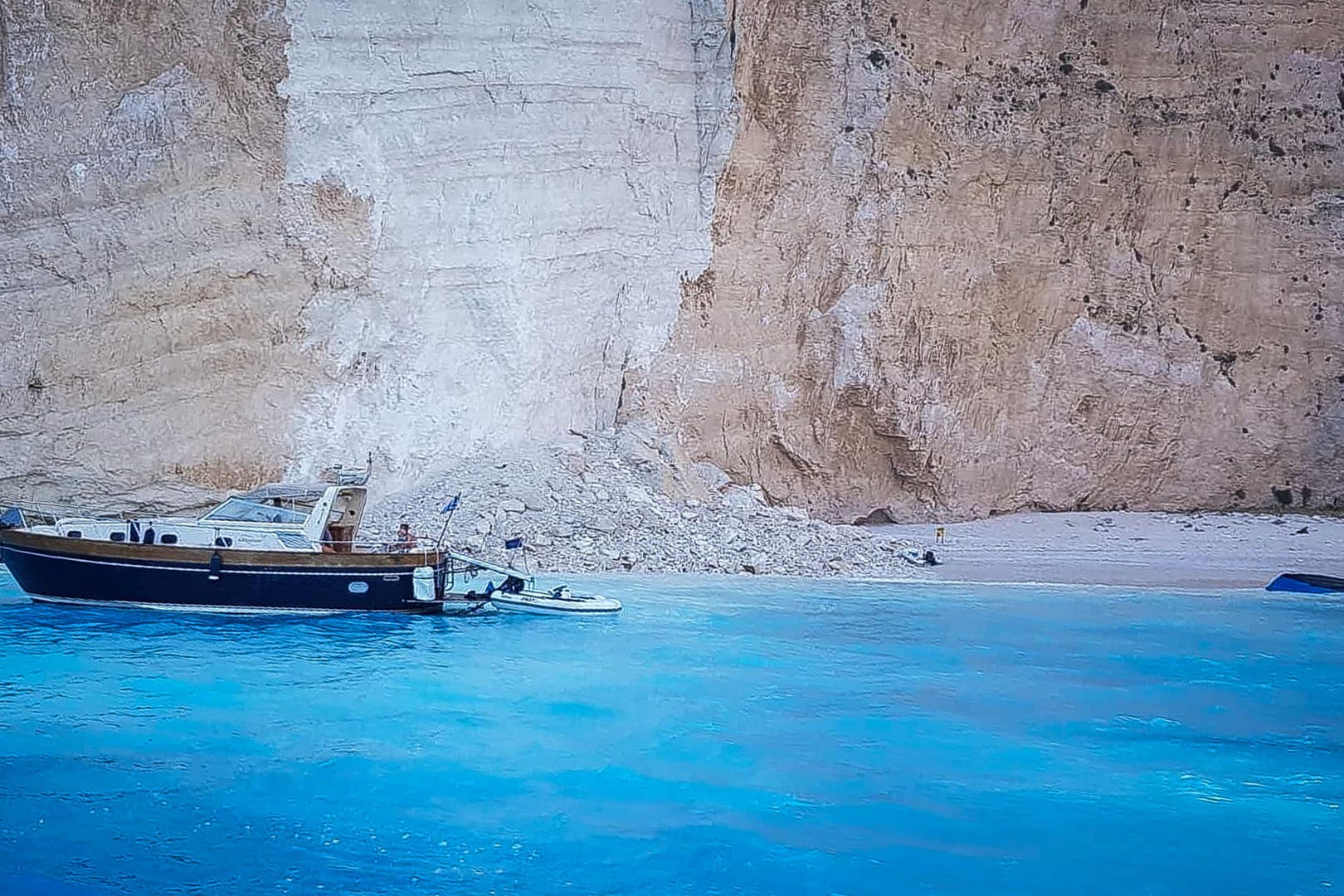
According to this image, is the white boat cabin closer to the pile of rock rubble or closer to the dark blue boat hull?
the dark blue boat hull

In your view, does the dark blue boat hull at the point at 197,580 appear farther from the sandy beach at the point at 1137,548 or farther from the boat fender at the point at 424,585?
the sandy beach at the point at 1137,548

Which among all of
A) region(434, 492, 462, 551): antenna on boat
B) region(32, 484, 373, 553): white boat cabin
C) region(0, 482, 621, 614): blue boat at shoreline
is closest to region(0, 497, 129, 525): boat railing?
region(32, 484, 373, 553): white boat cabin

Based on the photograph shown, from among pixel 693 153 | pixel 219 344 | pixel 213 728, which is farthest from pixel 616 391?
pixel 213 728

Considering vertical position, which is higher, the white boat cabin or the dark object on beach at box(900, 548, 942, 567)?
the white boat cabin

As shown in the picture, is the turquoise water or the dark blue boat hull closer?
the turquoise water

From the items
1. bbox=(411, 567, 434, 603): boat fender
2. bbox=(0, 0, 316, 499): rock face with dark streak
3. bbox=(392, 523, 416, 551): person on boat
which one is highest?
bbox=(0, 0, 316, 499): rock face with dark streak

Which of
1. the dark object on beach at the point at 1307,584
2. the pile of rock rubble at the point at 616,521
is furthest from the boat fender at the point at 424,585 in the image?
the dark object on beach at the point at 1307,584

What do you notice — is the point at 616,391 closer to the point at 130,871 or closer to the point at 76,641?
the point at 76,641

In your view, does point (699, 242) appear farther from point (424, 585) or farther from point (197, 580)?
point (197, 580)
